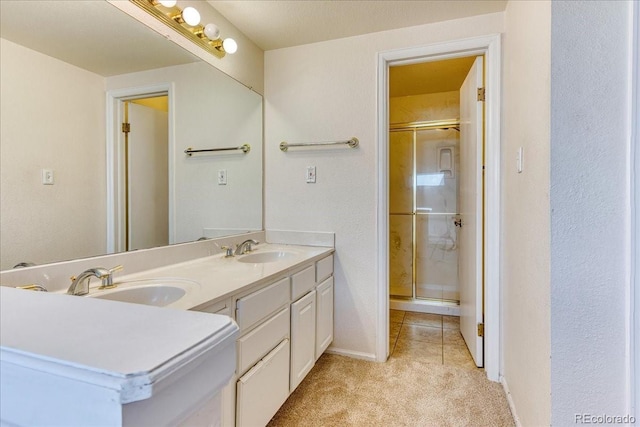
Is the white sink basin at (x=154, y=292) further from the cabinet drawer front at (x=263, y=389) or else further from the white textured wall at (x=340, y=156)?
the white textured wall at (x=340, y=156)

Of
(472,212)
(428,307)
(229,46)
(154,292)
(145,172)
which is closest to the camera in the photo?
(154,292)

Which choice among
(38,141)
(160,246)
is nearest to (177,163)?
(160,246)

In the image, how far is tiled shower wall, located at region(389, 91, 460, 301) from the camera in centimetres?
333

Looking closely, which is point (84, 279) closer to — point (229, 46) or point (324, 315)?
point (324, 315)

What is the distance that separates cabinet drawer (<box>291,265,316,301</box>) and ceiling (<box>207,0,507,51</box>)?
59.0 inches

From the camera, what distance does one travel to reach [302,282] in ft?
5.69

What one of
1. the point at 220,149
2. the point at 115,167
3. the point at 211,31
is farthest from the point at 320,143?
the point at 115,167

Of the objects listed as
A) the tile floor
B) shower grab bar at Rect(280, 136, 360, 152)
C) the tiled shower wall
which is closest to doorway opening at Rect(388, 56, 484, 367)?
the tiled shower wall

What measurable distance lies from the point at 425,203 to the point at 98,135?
2.95 m

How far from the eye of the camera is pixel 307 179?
7.50ft

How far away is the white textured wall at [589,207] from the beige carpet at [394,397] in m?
0.72

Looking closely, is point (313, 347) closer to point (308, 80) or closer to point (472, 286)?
point (472, 286)

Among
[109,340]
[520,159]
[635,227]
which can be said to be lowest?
[109,340]

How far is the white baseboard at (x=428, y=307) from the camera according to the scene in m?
3.16
